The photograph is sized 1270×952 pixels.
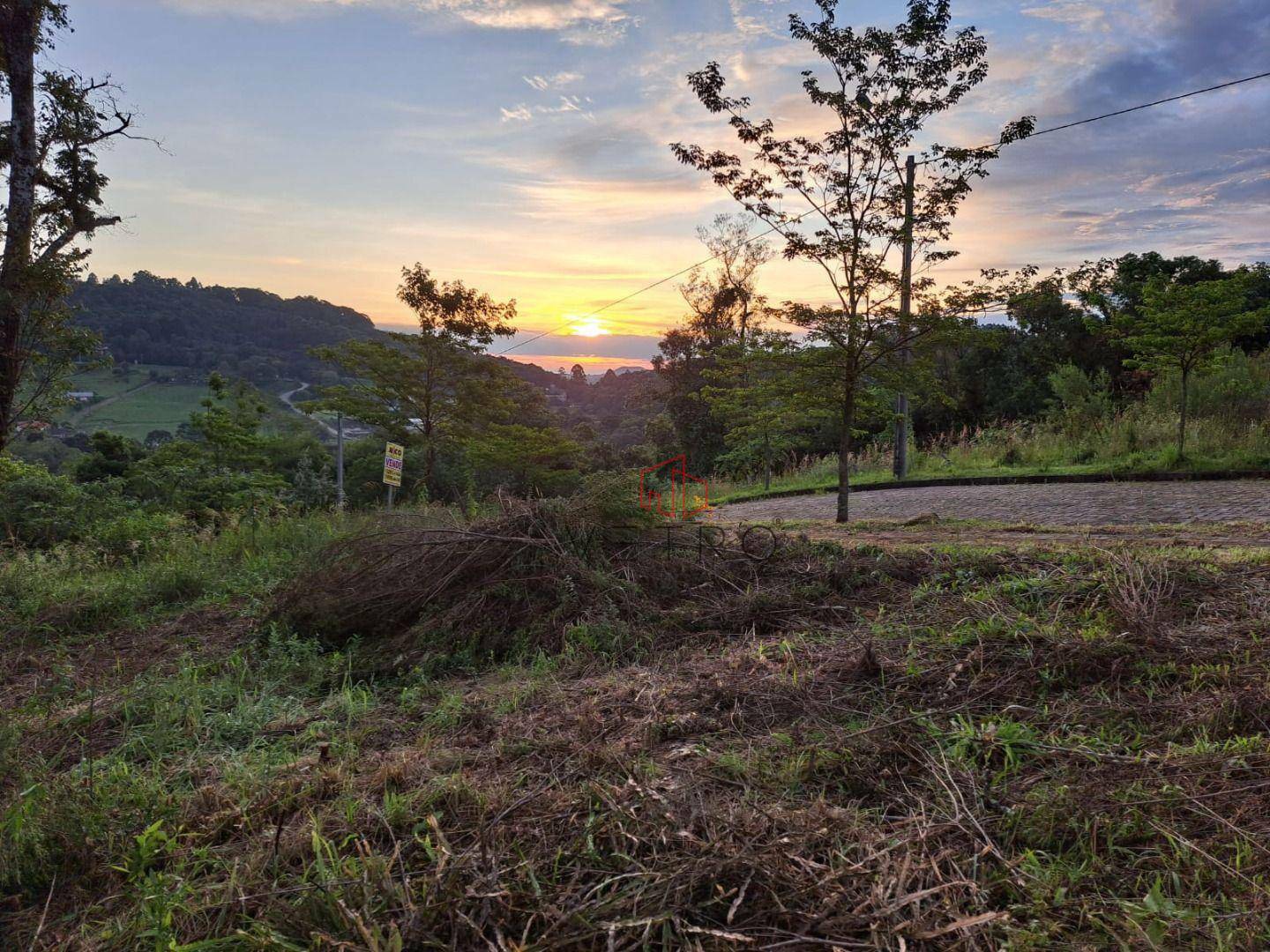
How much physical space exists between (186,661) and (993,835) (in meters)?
5.20

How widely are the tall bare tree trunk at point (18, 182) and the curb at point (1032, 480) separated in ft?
45.6

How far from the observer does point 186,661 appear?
196 inches

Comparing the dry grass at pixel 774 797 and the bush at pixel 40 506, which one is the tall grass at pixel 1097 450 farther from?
the bush at pixel 40 506

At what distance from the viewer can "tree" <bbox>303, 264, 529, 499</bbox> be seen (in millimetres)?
19125

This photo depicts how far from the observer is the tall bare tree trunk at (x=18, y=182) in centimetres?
976

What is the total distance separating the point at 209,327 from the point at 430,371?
8256cm

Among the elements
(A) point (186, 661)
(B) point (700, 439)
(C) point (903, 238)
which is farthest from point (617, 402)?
(A) point (186, 661)

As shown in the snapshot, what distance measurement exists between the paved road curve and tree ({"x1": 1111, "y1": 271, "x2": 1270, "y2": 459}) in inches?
93.6

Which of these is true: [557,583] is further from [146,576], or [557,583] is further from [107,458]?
[107,458]

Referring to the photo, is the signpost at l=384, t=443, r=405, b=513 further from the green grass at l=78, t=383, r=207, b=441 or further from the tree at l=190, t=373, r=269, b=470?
the green grass at l=78, t=383, r=207, b=441

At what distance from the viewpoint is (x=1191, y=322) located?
485 inches

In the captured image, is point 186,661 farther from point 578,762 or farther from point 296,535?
point 296,535

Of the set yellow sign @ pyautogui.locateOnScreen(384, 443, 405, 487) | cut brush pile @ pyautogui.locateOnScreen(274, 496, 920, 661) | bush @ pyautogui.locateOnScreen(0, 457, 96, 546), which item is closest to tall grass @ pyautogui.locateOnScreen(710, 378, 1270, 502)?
yellow sign @ pyautogui.locateOnScreen(384, 443, 405, 487)

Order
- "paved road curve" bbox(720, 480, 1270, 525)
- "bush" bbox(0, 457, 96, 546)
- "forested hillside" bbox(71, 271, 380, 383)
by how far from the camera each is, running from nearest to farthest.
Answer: "paved road curve" bbox(720, 480, 1270, 525)
"bush" bbox(0, 457, 96, 546)
"forested hillside" bbox(71, 271, 380, 383)
